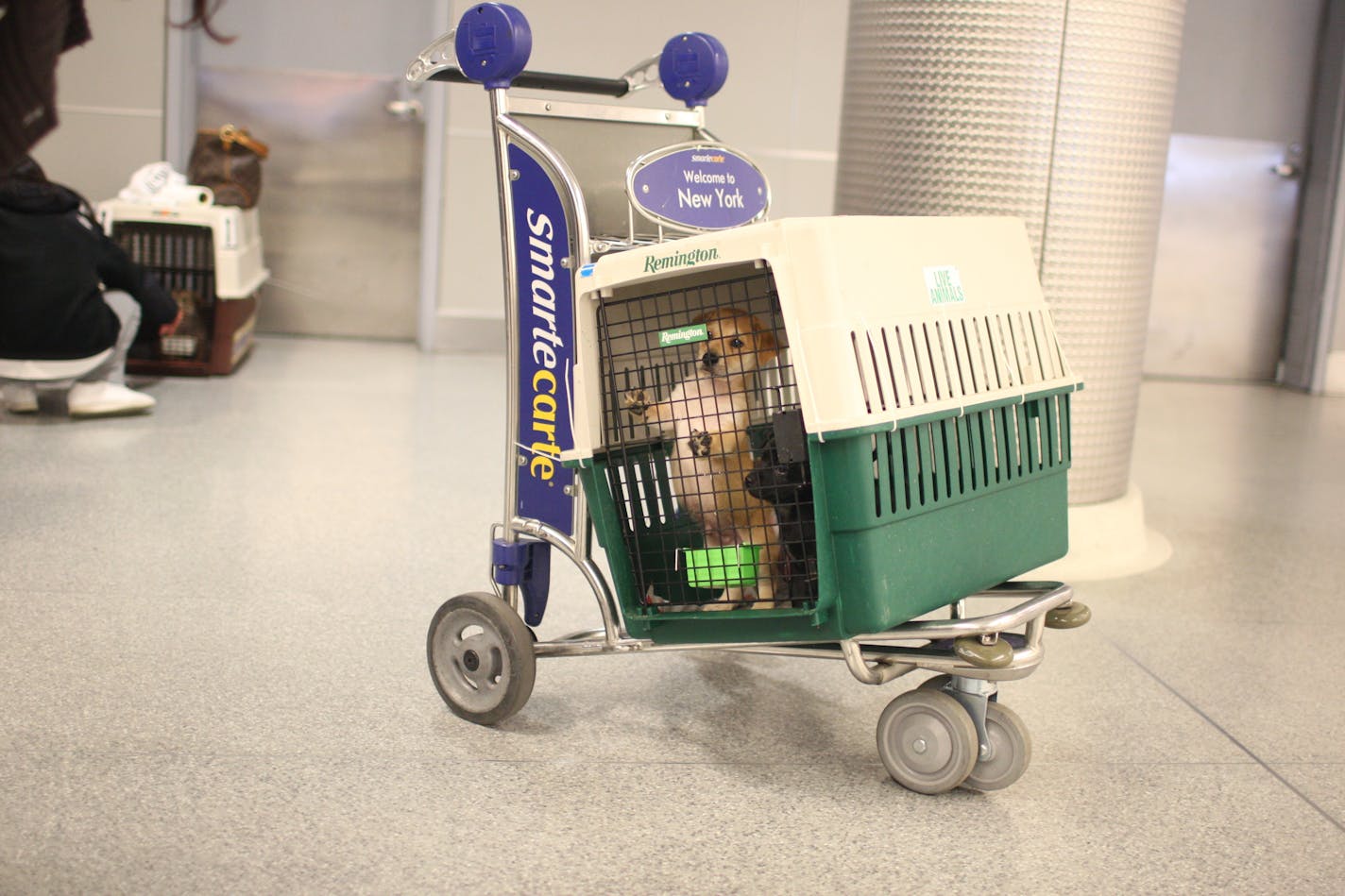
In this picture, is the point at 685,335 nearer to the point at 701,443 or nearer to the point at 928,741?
the point at 701,443

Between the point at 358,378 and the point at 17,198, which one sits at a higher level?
the point at 17,198

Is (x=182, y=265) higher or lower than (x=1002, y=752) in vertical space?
higher

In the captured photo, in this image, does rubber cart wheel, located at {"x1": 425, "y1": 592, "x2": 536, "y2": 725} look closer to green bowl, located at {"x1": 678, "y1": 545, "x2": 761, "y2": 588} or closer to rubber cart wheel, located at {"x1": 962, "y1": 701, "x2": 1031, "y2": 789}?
green bowl, located at {"x1": 678, "y1": 545, "x2": 761, "y2": 588}

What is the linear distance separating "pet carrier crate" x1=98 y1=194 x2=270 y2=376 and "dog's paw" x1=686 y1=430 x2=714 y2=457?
3618 millimetres

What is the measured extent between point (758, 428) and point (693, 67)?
0.81 metres

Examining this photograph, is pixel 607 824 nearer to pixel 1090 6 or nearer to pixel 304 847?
pixel 304 847

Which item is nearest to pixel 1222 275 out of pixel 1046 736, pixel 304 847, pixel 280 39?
pixel 280 39

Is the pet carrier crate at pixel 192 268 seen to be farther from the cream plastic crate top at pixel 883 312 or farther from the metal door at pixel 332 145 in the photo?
the cream plastic crate top at pixel 883 312

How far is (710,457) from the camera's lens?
1.84m

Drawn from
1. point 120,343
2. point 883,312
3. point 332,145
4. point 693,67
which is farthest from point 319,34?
point 883,312

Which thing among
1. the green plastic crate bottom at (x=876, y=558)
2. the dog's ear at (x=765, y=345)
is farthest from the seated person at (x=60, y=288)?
the dog's ear at (x=765, y=345)

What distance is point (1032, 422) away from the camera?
2002 millimetres

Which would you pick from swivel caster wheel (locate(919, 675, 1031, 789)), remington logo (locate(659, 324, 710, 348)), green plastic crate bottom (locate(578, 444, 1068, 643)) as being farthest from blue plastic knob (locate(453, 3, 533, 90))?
swivel caster wheel (locate(919, 675, 1031, 789))

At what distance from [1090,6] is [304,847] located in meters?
2.54
